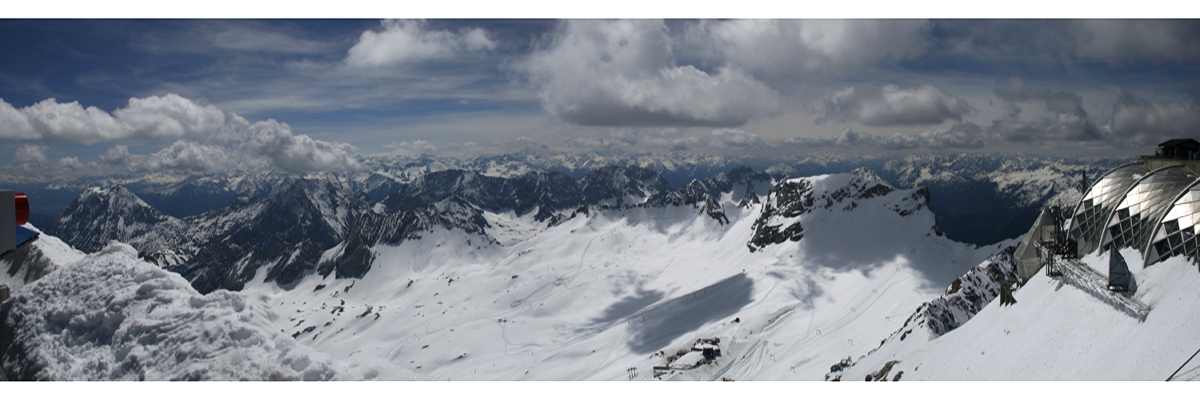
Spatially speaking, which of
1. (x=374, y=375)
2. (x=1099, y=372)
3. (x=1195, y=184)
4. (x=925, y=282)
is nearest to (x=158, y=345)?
(x=374, y=375)

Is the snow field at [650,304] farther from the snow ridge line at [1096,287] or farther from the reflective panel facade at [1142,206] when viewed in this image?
the reflective panel facade at [1142,206]

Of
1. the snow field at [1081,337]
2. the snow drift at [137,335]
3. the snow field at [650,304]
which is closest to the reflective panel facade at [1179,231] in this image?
the snow field at [1081,337]

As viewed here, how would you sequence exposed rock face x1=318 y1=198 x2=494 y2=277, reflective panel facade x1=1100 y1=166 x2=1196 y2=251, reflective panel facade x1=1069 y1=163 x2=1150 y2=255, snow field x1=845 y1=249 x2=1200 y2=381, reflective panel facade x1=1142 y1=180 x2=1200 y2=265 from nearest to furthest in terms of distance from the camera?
1. snow field x1=845 y1=249 x2=1200 y2=381
2. reflective panel facade x1=1142 y1=180 x2=1200 y2=265
3. reflective panel facade x1=1100 y1=166 x2=1196 y2=251
4. reflective panel facade x1=1069 y1=163 x2=1150 y2=255
5. exposed rock face x1=318 y1=198 x2=494 y2=277

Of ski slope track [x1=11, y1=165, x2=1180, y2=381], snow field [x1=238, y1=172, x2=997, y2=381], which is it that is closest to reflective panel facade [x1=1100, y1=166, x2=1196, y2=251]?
ski slope track [x1=11, y1=165, x2=1180, y2=381]

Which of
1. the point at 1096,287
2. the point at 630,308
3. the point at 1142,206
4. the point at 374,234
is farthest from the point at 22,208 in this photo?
the point at 374,234

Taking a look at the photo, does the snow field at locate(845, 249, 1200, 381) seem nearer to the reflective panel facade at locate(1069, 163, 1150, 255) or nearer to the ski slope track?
the ski slope track

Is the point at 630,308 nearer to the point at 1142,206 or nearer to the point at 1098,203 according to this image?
the point at 1098,203
